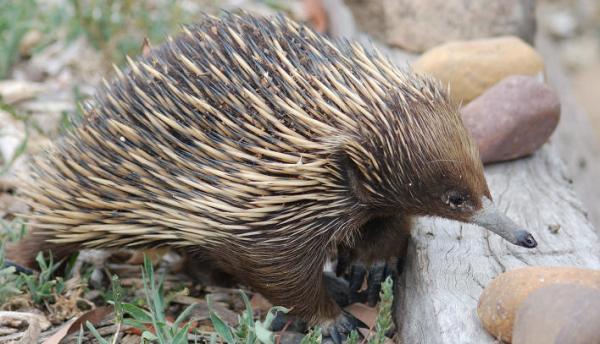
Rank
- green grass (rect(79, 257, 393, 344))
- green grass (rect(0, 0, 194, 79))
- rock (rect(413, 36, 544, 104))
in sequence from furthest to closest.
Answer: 1. green grass (rect(0, 0, 194, 79))
2. rock (rect(413, 36, 544, 104))
3. green grass (rect(79, 257, 393, 344))

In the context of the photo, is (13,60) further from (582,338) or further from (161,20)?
(582,338)

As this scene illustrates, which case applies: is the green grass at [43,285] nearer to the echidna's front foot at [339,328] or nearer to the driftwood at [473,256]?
the echidna's front foot at [339,328]

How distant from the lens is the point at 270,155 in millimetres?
2615

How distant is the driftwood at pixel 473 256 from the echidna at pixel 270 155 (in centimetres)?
24

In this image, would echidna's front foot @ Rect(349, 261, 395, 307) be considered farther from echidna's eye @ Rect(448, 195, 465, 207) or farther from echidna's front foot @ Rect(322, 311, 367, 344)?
echidna's eye @ Rect(448, 195, 465, 207)

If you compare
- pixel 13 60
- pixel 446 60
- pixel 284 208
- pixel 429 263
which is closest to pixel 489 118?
pixel 446 60

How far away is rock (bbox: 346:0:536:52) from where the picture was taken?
193 inches

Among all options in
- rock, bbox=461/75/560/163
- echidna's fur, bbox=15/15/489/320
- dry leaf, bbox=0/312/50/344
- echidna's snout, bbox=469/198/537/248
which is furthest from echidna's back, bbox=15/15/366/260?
rock, bbox=461/75/560/163

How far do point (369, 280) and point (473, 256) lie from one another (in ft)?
1.41

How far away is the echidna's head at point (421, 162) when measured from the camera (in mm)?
2576

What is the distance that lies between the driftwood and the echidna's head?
0.89ft

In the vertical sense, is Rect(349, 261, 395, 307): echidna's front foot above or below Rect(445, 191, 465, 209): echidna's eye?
below

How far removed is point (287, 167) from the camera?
8.53ft

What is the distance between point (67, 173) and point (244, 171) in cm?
77
